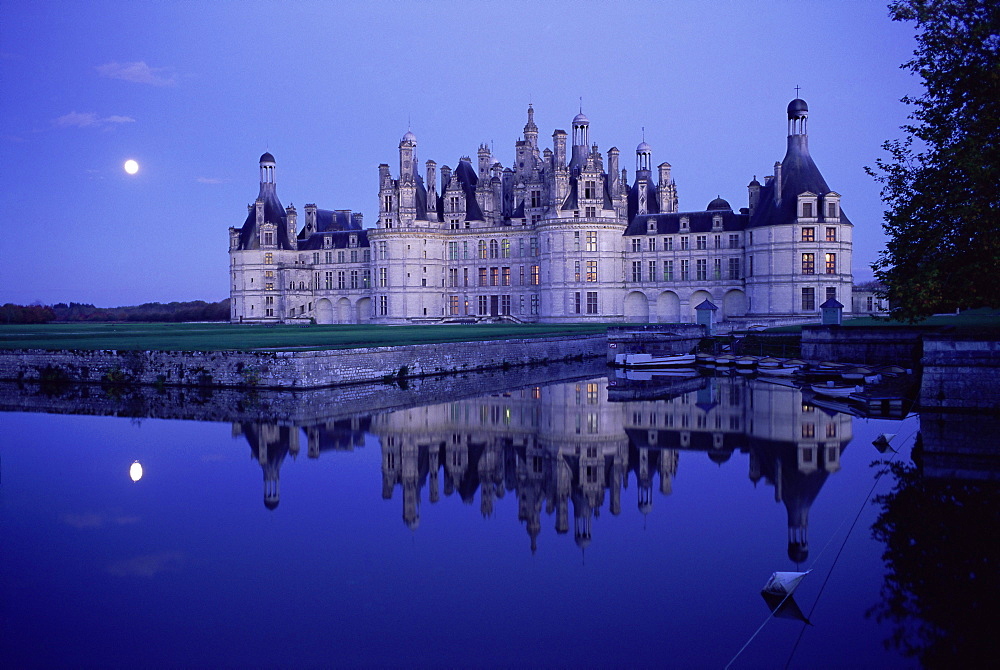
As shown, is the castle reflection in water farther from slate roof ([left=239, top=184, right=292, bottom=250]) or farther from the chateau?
slate roof ([left=239, top=184, right=292, bottom=250])

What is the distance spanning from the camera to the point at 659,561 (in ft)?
29.5

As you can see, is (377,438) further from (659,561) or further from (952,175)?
(952,175)

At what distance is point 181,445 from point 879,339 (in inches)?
928

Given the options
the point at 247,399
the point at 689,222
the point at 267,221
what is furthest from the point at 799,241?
the point at 267,221

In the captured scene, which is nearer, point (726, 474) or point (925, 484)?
point (925, 484)

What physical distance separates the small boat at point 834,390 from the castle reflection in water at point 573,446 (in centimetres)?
62

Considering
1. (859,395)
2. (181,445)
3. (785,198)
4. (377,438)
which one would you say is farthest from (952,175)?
(785,198)

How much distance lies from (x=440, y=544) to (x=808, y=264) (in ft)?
138

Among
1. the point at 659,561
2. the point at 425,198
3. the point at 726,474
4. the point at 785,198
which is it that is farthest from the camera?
the point at 425,198

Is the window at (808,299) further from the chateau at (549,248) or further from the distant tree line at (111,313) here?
the distant tree line at (111,313)

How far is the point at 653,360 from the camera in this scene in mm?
33375

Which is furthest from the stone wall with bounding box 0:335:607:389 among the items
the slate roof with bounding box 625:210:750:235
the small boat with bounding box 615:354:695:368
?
the slate roof with bounding box 625:210:750:235

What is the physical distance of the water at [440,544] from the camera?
698cm

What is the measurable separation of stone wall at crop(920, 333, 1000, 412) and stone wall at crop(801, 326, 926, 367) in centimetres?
839
